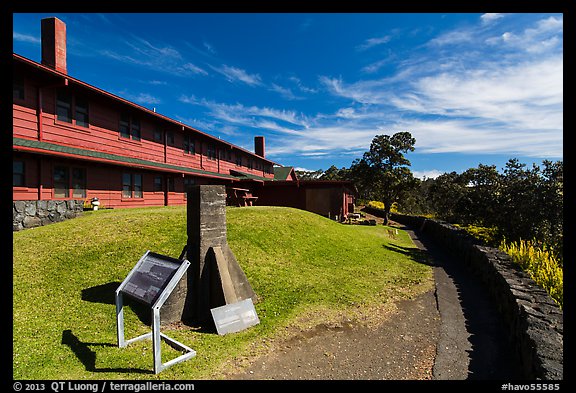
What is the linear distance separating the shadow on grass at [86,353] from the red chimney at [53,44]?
51.6 feet

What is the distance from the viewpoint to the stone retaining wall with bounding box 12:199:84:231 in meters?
10.9

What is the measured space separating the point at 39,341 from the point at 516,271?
11220 mm

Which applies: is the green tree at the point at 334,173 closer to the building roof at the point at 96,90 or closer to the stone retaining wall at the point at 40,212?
the building roof at the point at 96,90

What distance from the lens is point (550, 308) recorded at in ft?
16.6

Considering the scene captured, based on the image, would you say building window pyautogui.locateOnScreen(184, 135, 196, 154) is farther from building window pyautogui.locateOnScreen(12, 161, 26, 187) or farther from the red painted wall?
building window pyautogui.locateOnScreen(12, 161, 26, 187)

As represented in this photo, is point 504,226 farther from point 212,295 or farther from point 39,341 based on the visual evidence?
point 39,341

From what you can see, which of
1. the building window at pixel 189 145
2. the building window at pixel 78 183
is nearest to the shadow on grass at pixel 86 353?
the building window at pixel 78 183

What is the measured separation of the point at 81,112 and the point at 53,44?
398 cm

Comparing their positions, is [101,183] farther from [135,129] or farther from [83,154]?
[135,129]

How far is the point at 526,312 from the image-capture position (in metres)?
4.89

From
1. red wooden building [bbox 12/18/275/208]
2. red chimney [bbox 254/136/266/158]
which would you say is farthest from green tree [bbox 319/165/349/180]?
red wooden building [bbox 12/18/275/208]

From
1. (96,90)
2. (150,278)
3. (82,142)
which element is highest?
(96,90)

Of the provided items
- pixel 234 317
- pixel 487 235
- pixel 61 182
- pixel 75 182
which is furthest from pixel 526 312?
→ pixel 75 182
